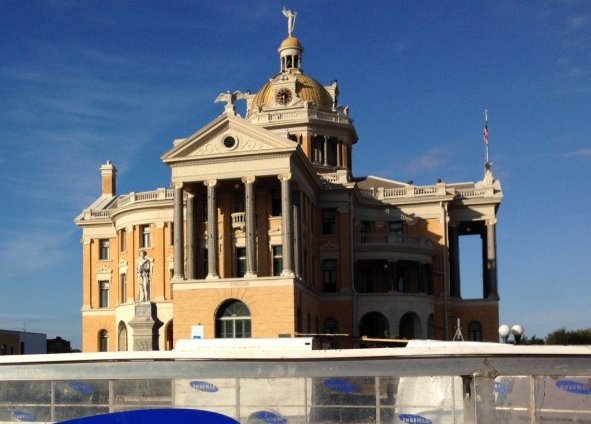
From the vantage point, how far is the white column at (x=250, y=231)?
179 ft

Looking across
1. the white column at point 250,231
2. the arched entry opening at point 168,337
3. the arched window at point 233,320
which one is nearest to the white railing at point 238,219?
the white column at point 250,231

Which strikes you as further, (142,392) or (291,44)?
(291,44)

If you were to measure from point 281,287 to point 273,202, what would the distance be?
744cm

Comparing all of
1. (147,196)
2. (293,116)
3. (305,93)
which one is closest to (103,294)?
(147,196)

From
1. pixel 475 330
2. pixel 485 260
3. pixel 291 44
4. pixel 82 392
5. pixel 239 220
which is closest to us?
pixel 82 392

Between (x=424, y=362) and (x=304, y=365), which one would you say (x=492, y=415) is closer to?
(x=424, y=362)

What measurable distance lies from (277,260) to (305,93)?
20.8m

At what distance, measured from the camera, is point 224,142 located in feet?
185

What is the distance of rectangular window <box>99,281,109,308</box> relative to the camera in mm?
70375

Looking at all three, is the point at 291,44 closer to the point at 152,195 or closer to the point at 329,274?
the point at 152,195

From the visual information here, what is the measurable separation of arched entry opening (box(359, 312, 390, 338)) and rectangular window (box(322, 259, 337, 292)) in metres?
3.30

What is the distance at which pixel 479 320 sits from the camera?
216 ft

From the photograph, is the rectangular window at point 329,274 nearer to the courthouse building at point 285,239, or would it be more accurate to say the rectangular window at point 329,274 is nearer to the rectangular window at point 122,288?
the courthouse building at point 285,239

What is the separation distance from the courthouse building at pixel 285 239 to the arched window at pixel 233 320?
0.28 feet
